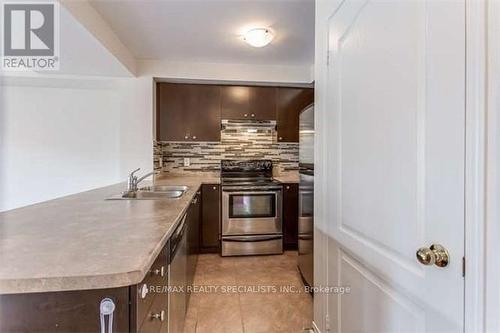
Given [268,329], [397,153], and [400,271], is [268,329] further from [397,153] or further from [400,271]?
[397,153]

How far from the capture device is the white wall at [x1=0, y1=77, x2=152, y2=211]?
12.3ft

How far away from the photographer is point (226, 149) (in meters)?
4.14

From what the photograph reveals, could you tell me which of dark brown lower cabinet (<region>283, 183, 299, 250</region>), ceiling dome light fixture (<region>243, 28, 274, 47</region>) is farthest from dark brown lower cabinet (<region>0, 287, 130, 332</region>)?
dark brown lower cabinet (<region>283, 183, 299, 250</region>)

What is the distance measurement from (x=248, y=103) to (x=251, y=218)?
1.54 metres

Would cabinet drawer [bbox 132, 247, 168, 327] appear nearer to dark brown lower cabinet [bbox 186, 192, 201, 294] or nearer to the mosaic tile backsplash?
dark brown lower cabinet [bbox 186, 192, 201, 294]

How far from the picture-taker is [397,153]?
101 cm

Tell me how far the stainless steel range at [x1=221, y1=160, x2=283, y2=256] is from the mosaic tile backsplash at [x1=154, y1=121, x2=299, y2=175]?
0.76m

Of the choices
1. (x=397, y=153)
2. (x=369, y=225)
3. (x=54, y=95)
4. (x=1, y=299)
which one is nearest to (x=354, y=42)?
(x=397, y=153)

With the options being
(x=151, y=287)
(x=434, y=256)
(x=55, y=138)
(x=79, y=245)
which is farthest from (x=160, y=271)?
(x=55, y=138)

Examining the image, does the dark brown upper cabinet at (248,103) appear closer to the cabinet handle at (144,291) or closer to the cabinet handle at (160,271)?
the cabinet handle at (160,271)

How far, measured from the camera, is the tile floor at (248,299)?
2.01 m

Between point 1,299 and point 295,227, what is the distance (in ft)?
10.4

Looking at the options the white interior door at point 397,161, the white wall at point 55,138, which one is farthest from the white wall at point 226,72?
the white interior door at point 397,161

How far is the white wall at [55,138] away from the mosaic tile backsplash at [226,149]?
2.40 ft
